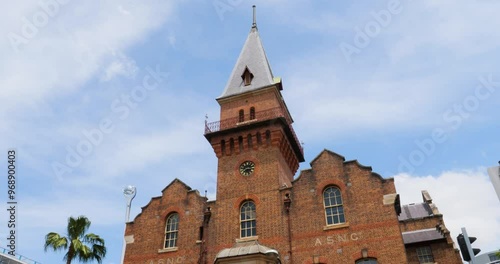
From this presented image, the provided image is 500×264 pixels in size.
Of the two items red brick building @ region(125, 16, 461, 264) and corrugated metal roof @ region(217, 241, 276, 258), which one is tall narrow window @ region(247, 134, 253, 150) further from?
corrugated metal roof @ region(217, 241, 276, 258)

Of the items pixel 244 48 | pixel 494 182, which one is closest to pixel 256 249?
pixel 494 182

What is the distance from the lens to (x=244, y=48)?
3591 cm

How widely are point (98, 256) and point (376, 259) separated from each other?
674 inches

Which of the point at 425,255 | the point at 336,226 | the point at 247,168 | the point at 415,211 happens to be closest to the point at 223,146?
the point at 247,168

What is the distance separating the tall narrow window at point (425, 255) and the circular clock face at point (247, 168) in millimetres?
14396

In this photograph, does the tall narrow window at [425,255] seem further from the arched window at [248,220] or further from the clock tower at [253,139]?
the arched window at [248,220]

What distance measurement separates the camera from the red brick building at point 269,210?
22234 millimetres

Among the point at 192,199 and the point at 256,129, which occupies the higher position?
the point at 256,129

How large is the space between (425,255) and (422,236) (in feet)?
5.04

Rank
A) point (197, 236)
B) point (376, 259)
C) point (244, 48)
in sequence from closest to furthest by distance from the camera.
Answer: point (376, 259), point (197, 236), point (244, 48)

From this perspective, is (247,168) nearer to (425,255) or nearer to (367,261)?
(367,261)

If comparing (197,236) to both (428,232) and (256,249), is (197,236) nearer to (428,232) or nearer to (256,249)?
(256,249)

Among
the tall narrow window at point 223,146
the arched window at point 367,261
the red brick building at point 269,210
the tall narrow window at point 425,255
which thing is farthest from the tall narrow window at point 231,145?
the tall narrow window at point 425,255

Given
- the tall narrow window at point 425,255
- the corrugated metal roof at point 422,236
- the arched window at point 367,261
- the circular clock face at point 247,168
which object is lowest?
the arched window at point 367,261
